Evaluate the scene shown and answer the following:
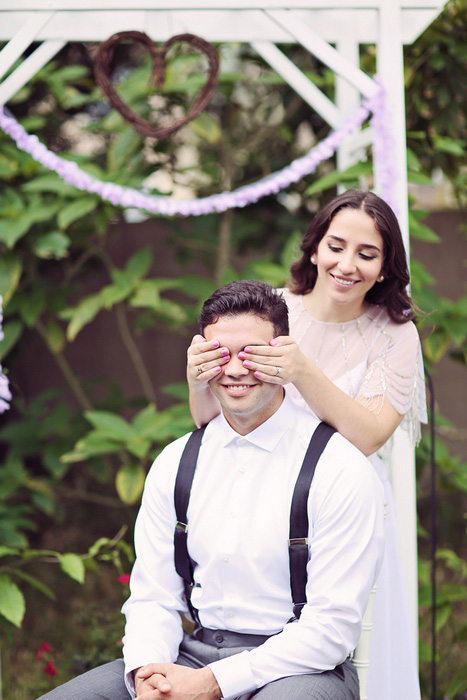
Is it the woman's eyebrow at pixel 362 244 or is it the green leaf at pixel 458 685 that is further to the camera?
→ the green leaf at pixel 458 685

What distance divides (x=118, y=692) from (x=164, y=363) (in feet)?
11.6

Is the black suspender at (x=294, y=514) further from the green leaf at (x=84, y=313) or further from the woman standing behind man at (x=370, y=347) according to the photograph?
the green leaf at (x=84, y=313)

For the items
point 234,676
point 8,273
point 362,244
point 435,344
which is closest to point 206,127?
point 8,273

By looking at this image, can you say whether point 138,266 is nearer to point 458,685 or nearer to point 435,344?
point 435,344

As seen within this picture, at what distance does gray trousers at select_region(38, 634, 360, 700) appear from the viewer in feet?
6.19

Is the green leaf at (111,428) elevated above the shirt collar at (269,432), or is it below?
above

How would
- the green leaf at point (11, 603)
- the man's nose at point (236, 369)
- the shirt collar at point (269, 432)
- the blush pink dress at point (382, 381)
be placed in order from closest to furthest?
the man's nose at point (236, 369), the shirt collar at point (269, 432), the blush pink dress at point (382, 381), the green leaf at point (11, 603)

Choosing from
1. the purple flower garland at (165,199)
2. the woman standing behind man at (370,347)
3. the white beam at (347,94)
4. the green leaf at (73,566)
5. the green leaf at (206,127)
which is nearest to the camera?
the woman standing behind man at (370,347)

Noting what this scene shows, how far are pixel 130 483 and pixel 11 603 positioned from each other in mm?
868

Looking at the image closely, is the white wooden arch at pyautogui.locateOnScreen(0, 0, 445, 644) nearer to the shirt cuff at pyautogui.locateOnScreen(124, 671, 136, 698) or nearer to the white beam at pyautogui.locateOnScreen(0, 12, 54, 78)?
the white beam at pyautogui.locateOnScreen(0, 12, 54, 78)

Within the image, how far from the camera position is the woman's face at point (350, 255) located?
2324 millimetres

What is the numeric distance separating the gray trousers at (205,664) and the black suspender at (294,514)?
0.33 feet

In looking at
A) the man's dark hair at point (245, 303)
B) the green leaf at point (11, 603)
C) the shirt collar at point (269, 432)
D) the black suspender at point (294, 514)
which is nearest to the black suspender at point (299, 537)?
the black suspender at point (294, 514)

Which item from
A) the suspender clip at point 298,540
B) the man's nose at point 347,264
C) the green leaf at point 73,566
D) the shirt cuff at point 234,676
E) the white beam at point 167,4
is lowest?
the shirt cuff at point 234,676
